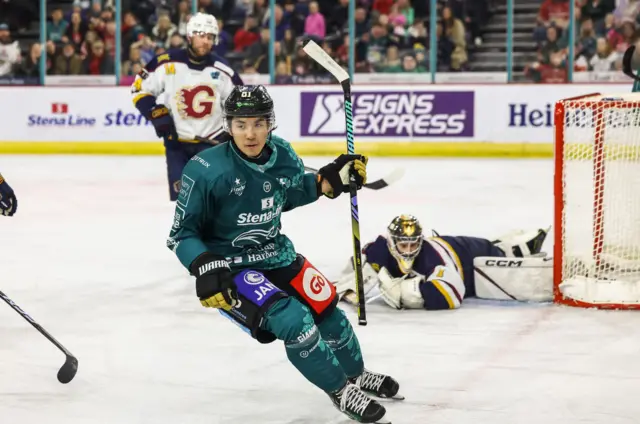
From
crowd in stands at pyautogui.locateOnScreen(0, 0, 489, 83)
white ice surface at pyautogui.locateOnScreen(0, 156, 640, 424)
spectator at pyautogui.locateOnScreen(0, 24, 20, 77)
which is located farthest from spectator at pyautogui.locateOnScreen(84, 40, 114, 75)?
white ice surface at pyautogui.locateOnScreen(0, 156, 640, 424)

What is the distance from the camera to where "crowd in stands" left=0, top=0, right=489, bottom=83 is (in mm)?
11609

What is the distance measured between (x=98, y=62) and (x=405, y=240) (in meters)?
8.20

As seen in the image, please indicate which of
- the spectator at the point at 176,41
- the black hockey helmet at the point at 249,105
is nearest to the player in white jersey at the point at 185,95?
the black hockey helmet at the point at 249,105

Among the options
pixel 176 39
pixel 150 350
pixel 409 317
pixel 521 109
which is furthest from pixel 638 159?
pixel 176 39

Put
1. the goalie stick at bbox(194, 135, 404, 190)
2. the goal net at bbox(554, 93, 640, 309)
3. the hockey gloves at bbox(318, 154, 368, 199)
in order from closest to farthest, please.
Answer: the hockey gloves at bbox(318, 154, 368, 199) < the goalie stick at bbox(194, 135, 404, 190) < the goal net at bbox(554, 93, 640, 309)

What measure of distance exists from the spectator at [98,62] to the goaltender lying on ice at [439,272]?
305 inches

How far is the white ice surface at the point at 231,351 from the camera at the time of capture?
3365 mm

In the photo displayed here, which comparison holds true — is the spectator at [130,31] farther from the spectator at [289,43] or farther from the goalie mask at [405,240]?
the goalie mask at [405,240]

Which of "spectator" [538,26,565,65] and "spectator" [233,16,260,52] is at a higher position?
"spectator" [233,16,260,52]

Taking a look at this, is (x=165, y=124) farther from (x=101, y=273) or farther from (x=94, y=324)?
(x=94, y=324)

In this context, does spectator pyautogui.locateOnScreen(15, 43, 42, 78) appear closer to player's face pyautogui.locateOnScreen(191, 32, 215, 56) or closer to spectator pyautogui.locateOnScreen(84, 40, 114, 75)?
spectator pyautogui.locateOnScreen(84, 40, 114, 75)

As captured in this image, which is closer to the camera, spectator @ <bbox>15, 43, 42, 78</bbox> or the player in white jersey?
the player in white jersey

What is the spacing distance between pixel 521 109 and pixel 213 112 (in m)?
5.77

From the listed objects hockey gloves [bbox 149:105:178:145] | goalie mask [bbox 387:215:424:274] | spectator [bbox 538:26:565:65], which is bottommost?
goalie mask [bbox 387:215:424:274]
